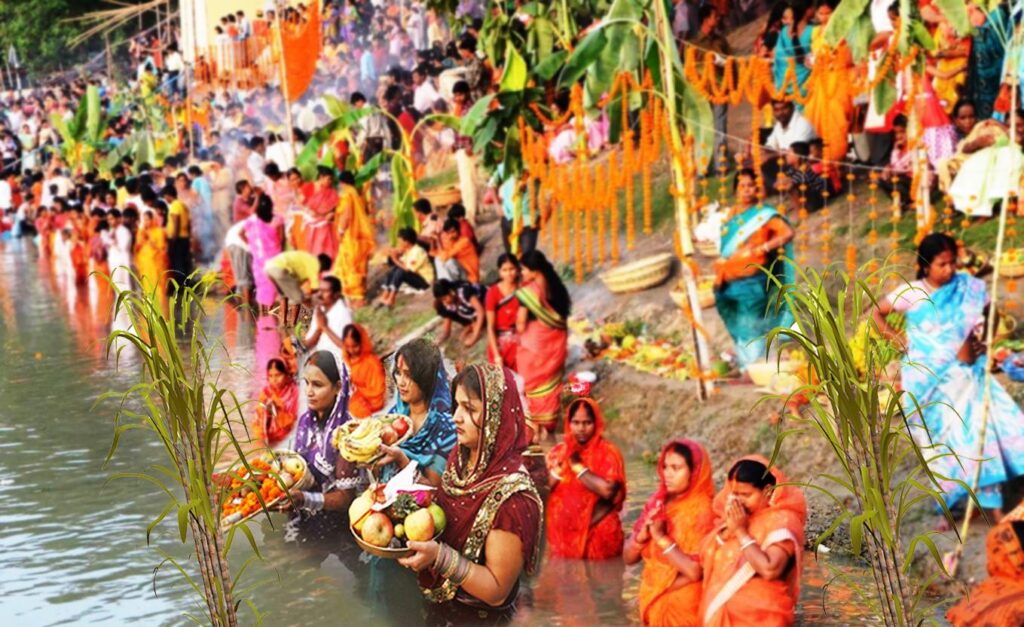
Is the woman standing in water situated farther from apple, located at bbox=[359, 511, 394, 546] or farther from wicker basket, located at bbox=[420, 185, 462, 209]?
wicker basket, located at bbox=[420, 185, 462, 209]

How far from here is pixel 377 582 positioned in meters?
5.98

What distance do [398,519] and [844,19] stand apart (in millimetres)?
3732

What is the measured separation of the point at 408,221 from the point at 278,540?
217 inches

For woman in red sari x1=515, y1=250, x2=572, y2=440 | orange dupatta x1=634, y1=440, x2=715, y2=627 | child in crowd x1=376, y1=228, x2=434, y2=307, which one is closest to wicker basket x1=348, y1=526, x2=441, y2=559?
orange dupatta x1=634, y1=440, x2=715, y2=627

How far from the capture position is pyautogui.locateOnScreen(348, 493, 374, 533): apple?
4.91 metres

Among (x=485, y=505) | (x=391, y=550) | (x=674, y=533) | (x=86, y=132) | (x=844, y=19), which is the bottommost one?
(x=86, y=132)

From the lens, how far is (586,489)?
19.2ft

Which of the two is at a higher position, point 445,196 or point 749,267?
point 749,267

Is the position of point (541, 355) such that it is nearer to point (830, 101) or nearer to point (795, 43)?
point (830, 101)

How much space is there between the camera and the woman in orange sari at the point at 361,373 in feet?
23.9

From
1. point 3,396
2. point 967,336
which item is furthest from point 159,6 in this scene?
point 967,336

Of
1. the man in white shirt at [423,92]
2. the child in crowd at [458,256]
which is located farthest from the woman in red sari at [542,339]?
the man in white shirt at [423,92]

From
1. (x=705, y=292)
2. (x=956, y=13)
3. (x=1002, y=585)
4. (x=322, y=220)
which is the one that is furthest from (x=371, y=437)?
(x=322, y=220)

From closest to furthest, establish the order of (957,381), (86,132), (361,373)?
(957,381)
(361,373)
(86,132)
